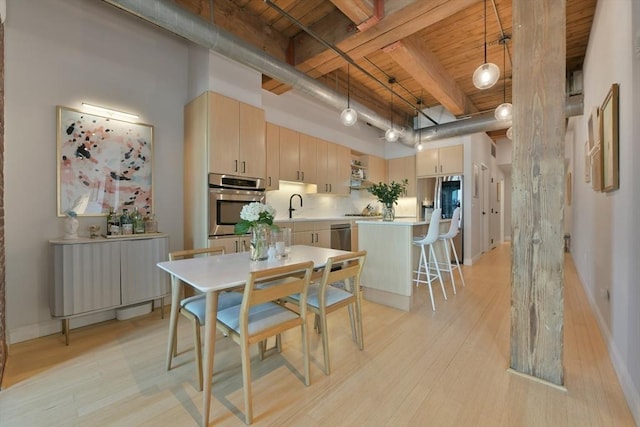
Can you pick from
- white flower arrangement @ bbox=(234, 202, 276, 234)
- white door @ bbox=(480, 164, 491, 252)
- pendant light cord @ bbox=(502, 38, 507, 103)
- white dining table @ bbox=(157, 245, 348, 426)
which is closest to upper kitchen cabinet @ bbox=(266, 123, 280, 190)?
white dining table @ bbox=(157, 245, 348, 426)

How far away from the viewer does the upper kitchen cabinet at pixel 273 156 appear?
3.84m

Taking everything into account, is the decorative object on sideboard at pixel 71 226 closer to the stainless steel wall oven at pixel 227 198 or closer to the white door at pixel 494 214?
the stainless steel wall oven at pixel 227 198

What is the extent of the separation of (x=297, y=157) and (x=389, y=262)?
2275 mm

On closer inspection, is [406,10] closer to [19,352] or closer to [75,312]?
[75,312]

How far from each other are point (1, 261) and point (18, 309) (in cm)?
64

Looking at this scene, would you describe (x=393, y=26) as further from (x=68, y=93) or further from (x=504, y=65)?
(x=68, y=93)

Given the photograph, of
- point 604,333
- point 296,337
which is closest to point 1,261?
point 296,337

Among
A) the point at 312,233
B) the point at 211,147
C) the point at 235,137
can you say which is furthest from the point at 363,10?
the point at 312,233

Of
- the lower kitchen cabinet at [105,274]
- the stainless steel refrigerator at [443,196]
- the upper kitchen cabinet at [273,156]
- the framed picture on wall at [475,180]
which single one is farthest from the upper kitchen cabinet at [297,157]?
the framed picture on wall at [475,180]

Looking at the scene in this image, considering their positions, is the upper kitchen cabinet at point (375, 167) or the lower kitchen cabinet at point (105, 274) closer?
the lower kitchen cabinet at point (105, 274)

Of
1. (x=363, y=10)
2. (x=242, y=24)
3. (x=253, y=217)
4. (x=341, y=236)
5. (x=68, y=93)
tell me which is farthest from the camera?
(x=341, y=236)

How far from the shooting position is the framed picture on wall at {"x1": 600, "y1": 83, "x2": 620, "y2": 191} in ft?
5.95

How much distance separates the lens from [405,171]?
20.6 ft

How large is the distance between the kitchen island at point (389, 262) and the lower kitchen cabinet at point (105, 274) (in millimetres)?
2227
